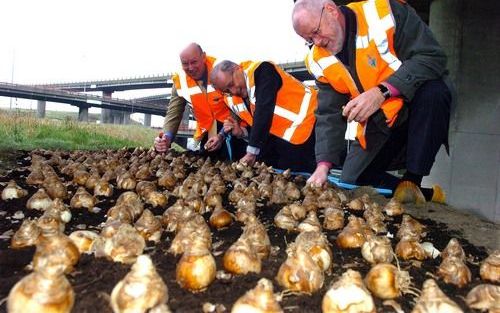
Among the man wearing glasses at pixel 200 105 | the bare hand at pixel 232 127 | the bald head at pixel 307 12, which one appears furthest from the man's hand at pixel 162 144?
the bald head at pixel 307 12

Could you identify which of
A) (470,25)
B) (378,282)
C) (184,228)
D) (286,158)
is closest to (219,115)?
(286,158)

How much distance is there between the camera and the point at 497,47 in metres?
5.23

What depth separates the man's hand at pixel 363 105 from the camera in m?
2.81

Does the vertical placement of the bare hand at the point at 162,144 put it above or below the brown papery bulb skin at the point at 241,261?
below

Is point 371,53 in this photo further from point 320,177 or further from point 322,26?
point 320,177

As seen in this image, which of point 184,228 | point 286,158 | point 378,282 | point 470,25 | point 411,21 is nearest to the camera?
point 378,282

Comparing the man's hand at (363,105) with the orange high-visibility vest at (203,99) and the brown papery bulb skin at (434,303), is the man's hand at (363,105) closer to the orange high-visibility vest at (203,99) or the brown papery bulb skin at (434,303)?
the brown papery bulb skin at (434,303)

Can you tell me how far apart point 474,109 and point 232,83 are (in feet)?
9.69

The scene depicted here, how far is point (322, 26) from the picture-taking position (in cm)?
305

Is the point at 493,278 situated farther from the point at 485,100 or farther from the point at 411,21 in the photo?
the point at 485,100

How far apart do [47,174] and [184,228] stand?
66.3 inches

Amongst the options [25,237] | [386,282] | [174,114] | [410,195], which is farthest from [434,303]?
[174,114]

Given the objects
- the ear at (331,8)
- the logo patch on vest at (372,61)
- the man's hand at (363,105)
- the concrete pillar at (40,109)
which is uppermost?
the ear at (331,8)

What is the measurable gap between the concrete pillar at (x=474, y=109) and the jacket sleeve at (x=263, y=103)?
245 cm
